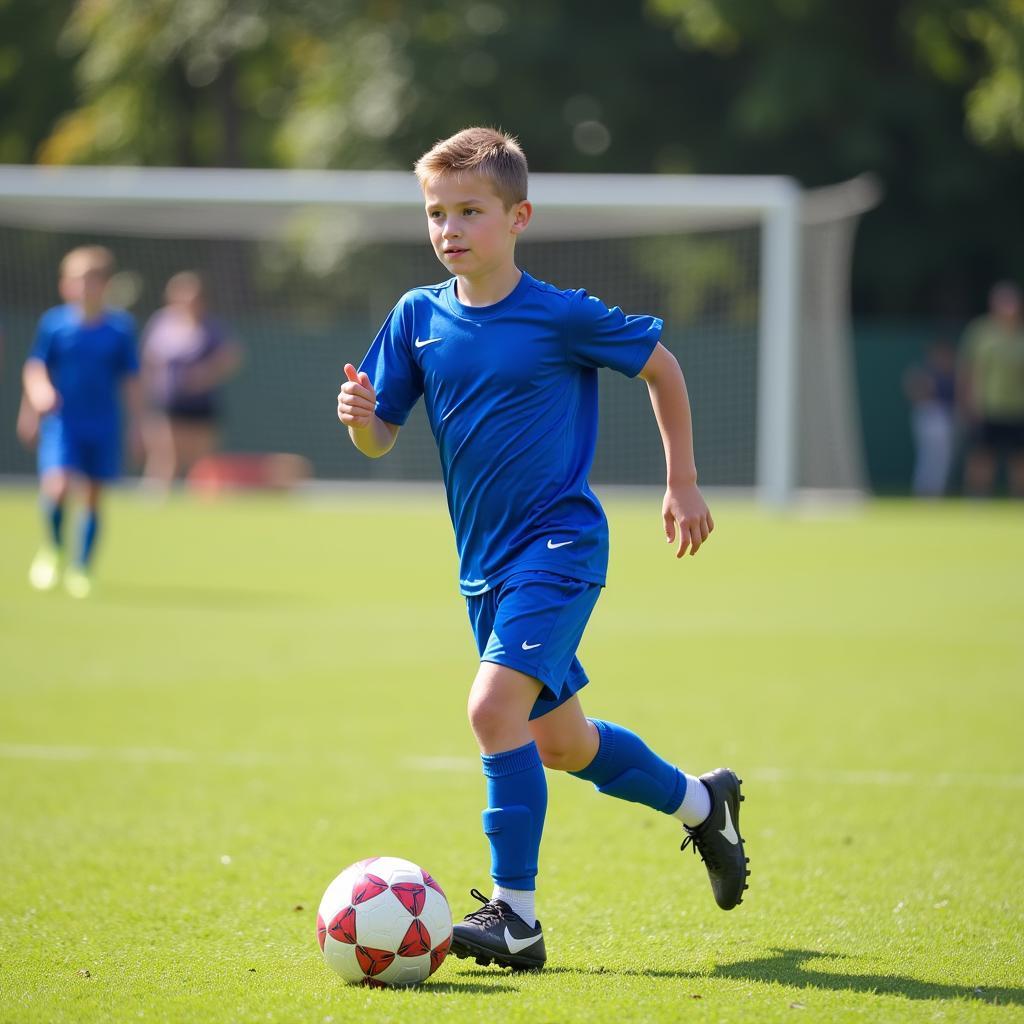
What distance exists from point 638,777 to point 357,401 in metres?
1.25

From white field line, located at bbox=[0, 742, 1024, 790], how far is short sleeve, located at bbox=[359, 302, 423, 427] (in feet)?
7.97

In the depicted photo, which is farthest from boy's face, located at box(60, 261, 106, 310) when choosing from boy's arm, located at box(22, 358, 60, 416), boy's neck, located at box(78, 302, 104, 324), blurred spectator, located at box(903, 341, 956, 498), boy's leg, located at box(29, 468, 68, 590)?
blurred spectator, located at box(903, 341, 956, 498)

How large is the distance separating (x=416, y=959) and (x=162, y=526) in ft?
46.5

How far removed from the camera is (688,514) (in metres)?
4.16

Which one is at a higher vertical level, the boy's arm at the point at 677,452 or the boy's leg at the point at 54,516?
the boy's arm at the point at 677,452

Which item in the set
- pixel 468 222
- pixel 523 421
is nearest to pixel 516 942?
pixel 523 421

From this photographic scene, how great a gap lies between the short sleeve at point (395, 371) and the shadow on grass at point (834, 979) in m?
1.51

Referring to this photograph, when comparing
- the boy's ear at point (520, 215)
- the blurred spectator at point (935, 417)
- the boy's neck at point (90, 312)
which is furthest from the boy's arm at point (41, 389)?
the blurred spectator at point (935, 417)

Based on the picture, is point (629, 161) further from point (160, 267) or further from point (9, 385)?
point (9, 385)

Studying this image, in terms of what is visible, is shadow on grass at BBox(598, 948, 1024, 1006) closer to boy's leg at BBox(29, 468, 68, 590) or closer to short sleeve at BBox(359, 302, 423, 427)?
short sleeve at BBox(359, 302, 423, 427)

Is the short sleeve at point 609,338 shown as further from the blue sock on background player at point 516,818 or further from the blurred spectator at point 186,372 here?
the blurred spectator at point 186,372

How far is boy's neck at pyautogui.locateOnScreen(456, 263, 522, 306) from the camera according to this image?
4203 millimetres

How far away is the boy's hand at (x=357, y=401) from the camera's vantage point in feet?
13.7

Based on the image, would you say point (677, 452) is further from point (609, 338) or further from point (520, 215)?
point (520, 215)
